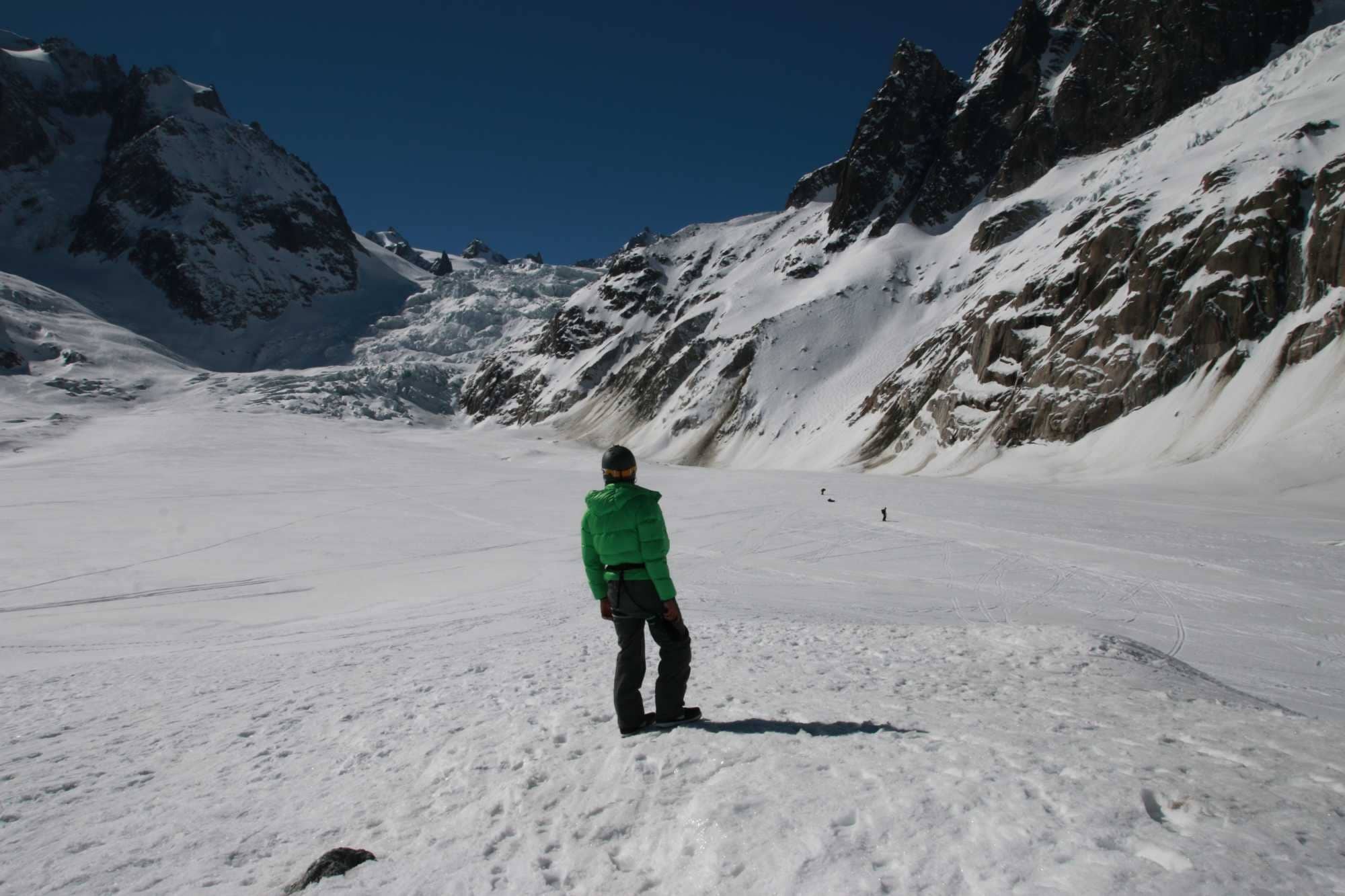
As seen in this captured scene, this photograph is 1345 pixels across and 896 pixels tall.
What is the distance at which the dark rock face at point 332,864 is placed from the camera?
3947 millimetres

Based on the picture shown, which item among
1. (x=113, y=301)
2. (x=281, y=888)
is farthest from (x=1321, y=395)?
(x=113, y=301)

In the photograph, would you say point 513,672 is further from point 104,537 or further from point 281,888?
point 104,537

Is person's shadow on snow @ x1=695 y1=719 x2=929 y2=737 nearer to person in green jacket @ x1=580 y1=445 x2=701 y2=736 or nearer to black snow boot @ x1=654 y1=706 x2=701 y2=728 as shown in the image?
black snow boot @ x1=654 y1=706 x2=701 y2=728

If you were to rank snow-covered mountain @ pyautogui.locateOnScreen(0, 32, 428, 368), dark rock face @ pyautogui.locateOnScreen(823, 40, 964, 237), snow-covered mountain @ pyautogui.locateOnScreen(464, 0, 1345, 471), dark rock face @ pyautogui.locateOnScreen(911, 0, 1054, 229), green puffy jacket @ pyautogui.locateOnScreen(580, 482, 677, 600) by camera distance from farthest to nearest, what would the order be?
snow-covered mountain @ pyautogui.locateOnScreen(0, 32, 428, 368) < dark rock face @ pyautogui.locateOnScreen(823, 40, 964, 237) < dark rock face @ pyautogui.locateOnScreen(911, 0, 1054, 229) < snow-covered mountain @ pyautogui.locateOnScreen(464, 0, 1345, 471) < green puffy jacket @ pyautogui.locateOnScreen(580, 482, 677, 600)

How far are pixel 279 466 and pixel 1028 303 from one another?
62.0m

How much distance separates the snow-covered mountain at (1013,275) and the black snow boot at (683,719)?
155ft

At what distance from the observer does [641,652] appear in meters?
5.70

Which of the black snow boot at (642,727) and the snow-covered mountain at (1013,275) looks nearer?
the black snow boot at (642,727)

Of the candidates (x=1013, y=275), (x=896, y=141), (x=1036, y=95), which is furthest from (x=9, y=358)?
(x=1036, y=95)

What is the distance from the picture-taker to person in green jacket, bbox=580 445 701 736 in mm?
5539

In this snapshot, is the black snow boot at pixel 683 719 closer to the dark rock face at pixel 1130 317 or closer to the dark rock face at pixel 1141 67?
the dark rock face at pixel 1130 317

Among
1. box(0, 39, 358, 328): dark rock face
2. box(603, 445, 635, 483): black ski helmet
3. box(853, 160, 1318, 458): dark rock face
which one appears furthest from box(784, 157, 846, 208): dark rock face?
box(603, 445, 635, 483): black ski helmet

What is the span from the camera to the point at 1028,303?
209ft

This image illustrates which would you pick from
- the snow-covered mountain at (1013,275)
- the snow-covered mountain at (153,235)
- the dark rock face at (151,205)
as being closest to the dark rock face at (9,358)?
the snow-covered mountain at (153,235)
